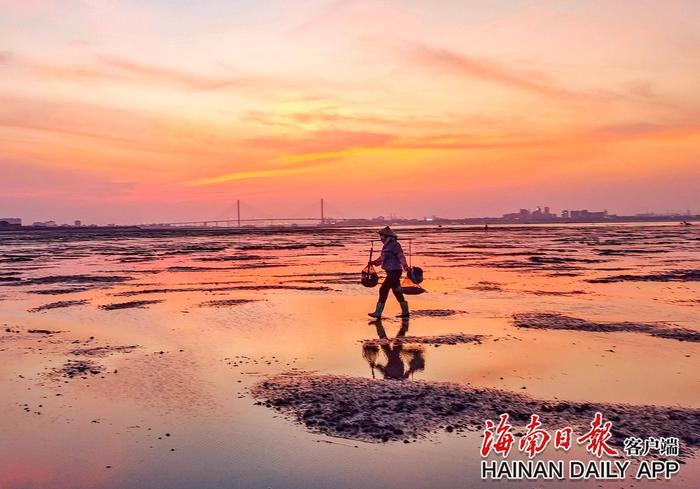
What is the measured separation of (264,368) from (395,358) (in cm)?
239

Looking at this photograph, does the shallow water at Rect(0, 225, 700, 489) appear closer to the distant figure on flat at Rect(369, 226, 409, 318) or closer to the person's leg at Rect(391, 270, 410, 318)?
the person's leg at Rect(391, 270, 410, 318)

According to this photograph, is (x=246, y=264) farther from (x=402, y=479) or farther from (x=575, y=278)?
(x=402, y=479)

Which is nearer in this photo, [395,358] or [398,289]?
[395,358]

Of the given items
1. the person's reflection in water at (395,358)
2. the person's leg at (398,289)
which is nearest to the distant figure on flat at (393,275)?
the person's leg at (398,289)

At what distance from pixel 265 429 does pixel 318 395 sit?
134 cm

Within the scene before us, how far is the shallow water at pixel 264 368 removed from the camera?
5.73 metres

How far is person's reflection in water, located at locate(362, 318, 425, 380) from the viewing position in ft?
30.3

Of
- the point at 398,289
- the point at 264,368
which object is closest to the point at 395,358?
the point at 264,368

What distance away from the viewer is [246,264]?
1351 inches

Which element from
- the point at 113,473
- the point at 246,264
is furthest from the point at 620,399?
the point at 246,264

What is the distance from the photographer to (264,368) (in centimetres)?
953

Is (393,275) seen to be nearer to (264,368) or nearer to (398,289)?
(398,289)

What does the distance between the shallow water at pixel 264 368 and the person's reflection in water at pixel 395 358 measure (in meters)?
0.07

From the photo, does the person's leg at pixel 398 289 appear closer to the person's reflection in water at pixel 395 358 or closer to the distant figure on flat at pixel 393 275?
the distant figure on flat at pixel 393 275
